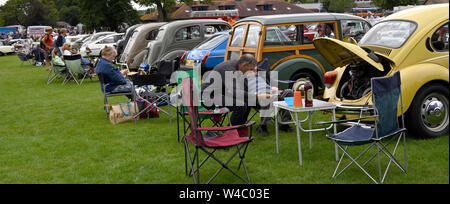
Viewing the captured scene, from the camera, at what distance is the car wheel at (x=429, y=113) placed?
6320 millimetres

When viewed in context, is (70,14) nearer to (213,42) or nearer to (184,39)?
(184,39)

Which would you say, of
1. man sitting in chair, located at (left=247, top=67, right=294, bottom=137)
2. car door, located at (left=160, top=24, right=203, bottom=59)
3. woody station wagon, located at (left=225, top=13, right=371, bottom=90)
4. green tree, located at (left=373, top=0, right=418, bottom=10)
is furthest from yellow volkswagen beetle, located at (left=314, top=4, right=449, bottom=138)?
green tree, located at (left=373, top=0, right=418, bottom=10)

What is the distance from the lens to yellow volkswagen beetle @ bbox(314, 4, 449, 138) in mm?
6324

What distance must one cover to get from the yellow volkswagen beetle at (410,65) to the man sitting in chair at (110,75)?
389cm

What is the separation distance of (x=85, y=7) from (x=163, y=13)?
29.5 ft

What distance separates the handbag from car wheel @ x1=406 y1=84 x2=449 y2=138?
15.8 feet

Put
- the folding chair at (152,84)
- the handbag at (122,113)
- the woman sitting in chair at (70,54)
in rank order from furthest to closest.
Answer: the woman sitting in chair at (70,54) < the handbag at (122,113) < the folding chair at (152,84)

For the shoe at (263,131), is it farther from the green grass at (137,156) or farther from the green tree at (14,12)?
the green tree at (14,12)

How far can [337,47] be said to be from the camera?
667cm

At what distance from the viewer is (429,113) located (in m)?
6.42

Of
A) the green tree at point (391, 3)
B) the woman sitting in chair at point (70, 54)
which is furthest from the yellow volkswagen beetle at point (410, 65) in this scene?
the green tree at point (391, 3)

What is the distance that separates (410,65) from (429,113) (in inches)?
26.9
